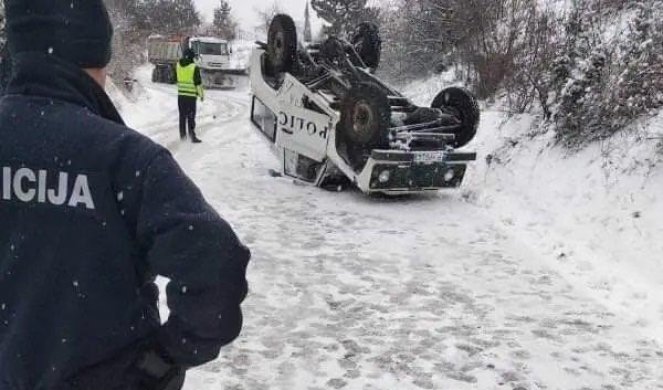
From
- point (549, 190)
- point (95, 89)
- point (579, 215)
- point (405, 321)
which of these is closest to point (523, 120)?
point (549, 190)

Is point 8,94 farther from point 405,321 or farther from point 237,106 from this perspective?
point 237,106

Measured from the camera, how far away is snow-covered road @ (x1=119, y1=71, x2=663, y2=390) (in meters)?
4.09

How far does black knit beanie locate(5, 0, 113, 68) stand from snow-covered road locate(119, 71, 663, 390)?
259 cm

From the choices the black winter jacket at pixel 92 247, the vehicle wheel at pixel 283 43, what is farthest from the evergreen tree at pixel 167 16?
the black winter jacket at pixel 92 247

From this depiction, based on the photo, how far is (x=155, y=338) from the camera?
1676mm

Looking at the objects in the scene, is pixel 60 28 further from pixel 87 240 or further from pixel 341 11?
pixel 341 11

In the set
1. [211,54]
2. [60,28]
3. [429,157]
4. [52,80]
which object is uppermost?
[60,28]

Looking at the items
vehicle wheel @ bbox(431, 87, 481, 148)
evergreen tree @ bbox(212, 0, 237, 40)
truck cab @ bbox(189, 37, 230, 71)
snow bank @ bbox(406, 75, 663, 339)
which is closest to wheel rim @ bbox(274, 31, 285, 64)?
vehicle wheel @ bbox(431, 87, 481, 148)

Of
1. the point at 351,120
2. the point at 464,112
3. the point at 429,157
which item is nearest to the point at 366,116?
the point at 351,120

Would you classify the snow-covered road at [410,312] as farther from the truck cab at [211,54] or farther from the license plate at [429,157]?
the truck cab at [211,54]

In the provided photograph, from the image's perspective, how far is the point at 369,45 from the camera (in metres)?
10.8

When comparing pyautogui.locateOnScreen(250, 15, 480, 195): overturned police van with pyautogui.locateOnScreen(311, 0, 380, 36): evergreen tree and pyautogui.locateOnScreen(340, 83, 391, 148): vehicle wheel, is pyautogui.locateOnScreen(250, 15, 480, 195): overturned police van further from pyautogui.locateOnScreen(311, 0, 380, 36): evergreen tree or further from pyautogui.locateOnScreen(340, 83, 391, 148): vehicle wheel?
pyautogui.locateOnScreen(311, 0, 380, 36): evergreen tree

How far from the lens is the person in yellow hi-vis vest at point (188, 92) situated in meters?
13.4

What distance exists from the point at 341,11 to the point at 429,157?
30045 mm
